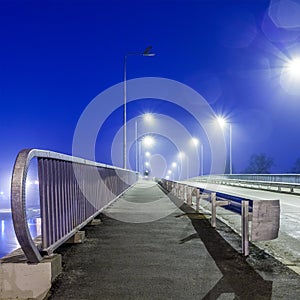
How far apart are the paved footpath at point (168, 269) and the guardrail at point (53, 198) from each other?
52cm

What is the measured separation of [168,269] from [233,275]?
961 millimetres

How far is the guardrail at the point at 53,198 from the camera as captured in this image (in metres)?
4.18

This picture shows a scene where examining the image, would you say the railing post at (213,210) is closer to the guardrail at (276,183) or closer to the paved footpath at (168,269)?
the paved footpath at (168,269)

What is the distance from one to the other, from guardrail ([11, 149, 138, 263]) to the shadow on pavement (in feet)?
7.20

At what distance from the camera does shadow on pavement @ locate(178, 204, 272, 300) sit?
464cm

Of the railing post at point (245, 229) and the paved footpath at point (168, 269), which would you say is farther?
the railing post at point (245, 229)

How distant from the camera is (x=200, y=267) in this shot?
5.87 metres

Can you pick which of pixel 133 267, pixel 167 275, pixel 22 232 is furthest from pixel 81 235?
pixel 22 232

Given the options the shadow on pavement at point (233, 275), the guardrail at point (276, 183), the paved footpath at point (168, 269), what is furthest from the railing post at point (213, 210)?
the guardrail at point (276, 183)

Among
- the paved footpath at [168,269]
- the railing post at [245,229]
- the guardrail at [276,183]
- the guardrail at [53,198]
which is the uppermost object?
the guardrail at [53,198]

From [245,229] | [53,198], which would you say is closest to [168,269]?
[245,229]

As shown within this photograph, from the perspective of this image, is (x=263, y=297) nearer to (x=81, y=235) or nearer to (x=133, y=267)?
(x=133, y=267)

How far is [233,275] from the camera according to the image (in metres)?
5.40

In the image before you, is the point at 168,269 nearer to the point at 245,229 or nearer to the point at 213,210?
the point at 245,229
